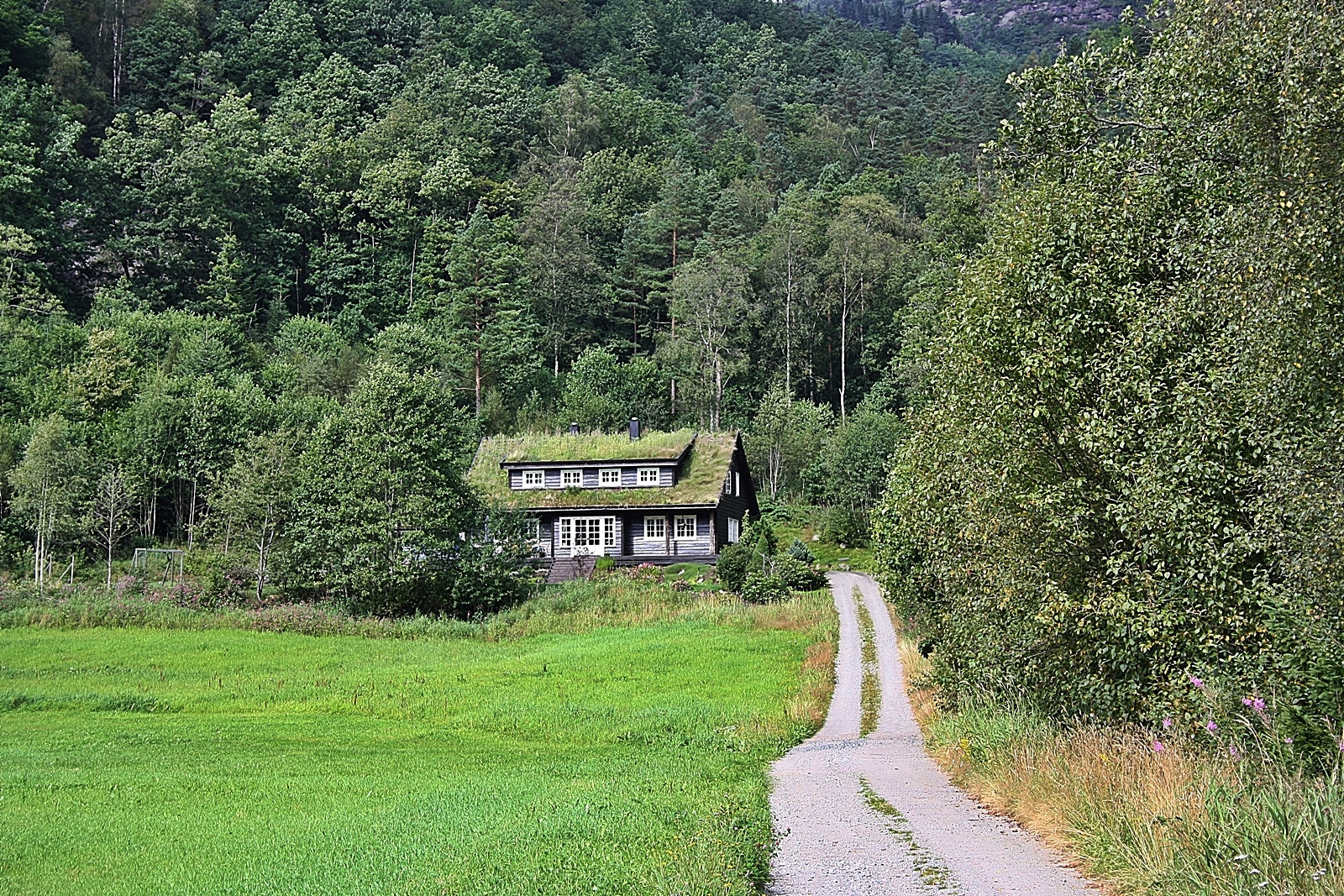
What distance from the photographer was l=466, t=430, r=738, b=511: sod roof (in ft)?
196

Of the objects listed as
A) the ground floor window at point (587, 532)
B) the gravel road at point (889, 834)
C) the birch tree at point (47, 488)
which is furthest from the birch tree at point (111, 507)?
the gravel road at point (889, 834)

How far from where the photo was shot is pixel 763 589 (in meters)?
47.9

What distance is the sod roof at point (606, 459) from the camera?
5981 centimetres

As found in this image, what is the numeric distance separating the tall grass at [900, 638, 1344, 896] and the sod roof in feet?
143

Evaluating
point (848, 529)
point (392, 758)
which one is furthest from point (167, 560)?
point (392, 758)

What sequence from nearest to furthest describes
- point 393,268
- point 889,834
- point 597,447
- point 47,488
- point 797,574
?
point 889,834 → point 797,574 → point 47,488 → point 597,447 → point 393,268

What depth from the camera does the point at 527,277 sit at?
91.2m

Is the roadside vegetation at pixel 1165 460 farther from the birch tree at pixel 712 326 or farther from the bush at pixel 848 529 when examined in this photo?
the birch tree at pixel 712 326

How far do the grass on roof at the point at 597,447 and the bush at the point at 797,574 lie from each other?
37.1ft

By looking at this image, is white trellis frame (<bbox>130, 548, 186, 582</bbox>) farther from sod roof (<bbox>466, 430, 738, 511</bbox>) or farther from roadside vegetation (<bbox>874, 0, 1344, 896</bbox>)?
roadside vegetation (<bbox>874, 0, 1344, 896</bbox>)

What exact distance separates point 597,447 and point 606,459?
1669 millimetres

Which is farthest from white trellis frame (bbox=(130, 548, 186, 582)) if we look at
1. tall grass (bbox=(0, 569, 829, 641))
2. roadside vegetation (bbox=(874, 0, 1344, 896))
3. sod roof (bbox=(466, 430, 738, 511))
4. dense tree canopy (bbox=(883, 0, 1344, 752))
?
dense tree canopy (bbox=(883, 0, 1344, 752))

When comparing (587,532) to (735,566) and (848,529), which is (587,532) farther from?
(848,529)

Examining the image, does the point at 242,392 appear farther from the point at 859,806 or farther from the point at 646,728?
the point at 859,806
